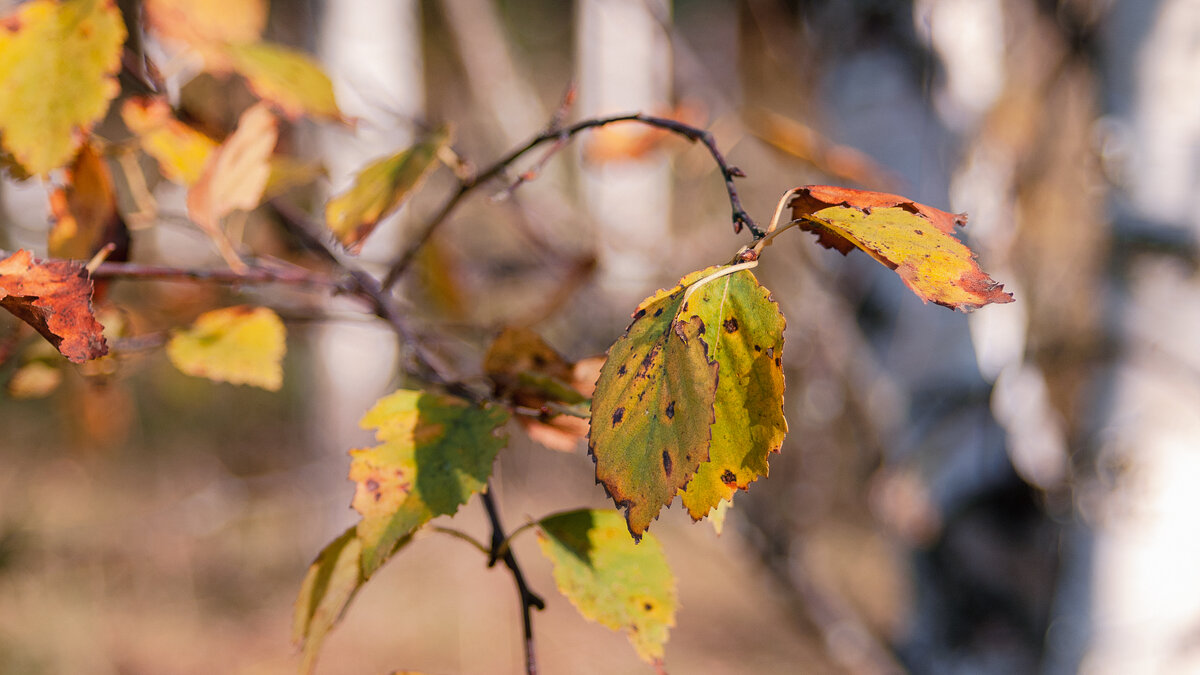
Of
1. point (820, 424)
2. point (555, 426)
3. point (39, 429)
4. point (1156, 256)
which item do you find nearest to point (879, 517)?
point (1156, 256)

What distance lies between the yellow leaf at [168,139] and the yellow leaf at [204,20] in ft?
0.20

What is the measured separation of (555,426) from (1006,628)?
592 millimetres

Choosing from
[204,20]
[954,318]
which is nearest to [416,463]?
[204,20]

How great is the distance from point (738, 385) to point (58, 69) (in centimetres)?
35

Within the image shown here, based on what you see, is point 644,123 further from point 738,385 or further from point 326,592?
point 326,592

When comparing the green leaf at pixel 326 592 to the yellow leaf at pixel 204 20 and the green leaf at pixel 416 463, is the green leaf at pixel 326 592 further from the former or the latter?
the yellow leaf at pixel 204 20

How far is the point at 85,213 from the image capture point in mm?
336

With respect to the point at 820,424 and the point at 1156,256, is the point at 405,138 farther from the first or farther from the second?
the point at 1156,256

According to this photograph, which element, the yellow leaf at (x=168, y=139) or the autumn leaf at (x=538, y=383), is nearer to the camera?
the autumn leaf at (x=538, y=383)

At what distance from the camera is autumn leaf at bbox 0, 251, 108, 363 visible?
0.67 ft

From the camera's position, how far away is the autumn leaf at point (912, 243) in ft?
0.60

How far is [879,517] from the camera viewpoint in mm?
732

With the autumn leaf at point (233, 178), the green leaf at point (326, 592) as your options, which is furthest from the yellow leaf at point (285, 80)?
the green leaf at point (326, 592)

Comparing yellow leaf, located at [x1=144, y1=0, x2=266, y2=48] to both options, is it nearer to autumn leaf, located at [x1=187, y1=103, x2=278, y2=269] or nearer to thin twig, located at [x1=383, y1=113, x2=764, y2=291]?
autumn leaf, located at [x1=187, y1=103, x2=278, y2=269]
